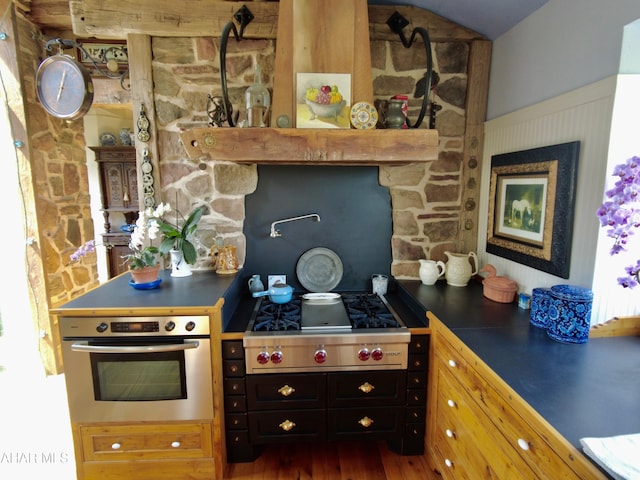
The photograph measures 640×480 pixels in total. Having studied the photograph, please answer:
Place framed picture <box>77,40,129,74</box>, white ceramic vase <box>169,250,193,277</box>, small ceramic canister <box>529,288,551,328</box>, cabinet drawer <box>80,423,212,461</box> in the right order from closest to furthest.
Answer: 1. small ceramic canister <box>529,288,551,328</box>
2. cabinet drawer <box>80,423,212,461</box>
3. white ceramic vase <box>169,250,193,277</box>
4. framed picture <box>77,40,129,74</box>

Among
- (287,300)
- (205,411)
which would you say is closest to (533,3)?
(287,300)

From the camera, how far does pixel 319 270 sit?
224cm

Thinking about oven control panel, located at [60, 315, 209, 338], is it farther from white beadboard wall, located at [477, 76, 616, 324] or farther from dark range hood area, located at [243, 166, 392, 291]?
white beadboard wall, located at [477, 76, 616, 324]

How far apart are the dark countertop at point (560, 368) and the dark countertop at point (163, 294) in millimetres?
1146

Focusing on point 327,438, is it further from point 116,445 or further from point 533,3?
point 533,3

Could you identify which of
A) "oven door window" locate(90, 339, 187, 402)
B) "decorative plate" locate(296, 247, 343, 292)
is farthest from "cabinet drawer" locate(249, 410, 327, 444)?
"decorative plate" locate(296, 247, 343, 292)

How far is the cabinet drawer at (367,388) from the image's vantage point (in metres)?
1.69

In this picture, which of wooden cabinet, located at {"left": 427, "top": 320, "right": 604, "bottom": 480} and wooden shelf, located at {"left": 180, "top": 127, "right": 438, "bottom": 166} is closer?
wooden cabinet, located at {"left": 427, "top": 320, "right": 604, "bottom": 480}

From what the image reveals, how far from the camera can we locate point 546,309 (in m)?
1.43

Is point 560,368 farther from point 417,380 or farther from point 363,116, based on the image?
point 363,116

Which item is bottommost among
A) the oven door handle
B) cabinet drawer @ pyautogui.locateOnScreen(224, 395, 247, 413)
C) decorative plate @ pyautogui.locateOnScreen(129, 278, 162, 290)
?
cabinet drawer @ pyautogui.locateOnScreen(224, 395, 247, 413)

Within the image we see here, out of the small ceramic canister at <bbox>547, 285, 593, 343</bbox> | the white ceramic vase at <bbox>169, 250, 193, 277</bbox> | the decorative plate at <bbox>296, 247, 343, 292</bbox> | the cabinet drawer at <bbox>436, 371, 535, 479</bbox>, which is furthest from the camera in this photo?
the decorative plate at <bbox>296, 247, 343, 292</bbox>

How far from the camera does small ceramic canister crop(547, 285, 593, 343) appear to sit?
128cm

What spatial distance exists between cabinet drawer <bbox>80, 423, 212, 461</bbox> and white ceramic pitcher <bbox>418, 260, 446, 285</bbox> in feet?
4.92
